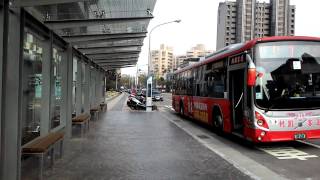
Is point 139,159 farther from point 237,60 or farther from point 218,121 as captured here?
point 218,121

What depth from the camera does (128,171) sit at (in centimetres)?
849

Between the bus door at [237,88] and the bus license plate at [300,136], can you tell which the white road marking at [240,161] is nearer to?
the bus door at [237,88]

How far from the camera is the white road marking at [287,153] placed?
10.3 metres

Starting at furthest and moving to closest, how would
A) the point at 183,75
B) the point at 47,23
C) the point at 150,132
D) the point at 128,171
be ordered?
the point at 183,75 < the point at 150,132 < the point at 47,23 < the point at 128,171

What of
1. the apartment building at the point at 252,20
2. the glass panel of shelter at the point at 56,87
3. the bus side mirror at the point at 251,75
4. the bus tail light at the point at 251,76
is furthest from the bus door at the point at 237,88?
the apartment building at the point at 252,20

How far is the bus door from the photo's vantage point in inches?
462

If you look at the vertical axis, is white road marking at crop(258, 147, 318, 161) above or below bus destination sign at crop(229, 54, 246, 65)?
below

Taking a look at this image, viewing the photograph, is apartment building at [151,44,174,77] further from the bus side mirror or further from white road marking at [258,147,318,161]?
the bus side mirror

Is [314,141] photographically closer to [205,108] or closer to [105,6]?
[205,108]

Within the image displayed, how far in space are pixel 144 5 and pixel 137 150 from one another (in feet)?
12.6

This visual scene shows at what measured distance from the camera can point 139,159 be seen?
388 inches

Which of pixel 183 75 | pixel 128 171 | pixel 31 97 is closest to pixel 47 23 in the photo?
pixel 31 97

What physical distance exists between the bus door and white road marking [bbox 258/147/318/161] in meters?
1.19

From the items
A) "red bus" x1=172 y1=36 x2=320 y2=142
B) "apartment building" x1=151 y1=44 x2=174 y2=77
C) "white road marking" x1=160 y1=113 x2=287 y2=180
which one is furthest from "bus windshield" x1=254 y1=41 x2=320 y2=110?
"apartment building" x1=151 y1=44 x2=174 y2=77
